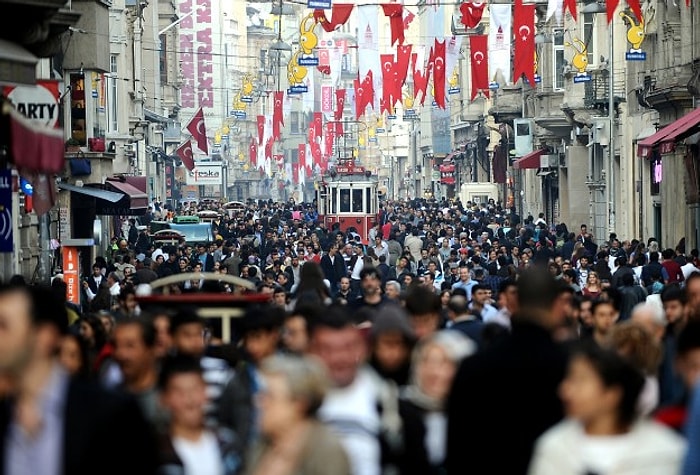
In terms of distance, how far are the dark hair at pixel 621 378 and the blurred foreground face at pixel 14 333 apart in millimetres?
2312

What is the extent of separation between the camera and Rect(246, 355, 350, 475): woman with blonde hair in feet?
21.2

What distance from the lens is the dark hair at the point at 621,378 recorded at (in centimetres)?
720

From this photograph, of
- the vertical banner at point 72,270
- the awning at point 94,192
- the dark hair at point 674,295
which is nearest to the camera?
the dark hair at point 674,295

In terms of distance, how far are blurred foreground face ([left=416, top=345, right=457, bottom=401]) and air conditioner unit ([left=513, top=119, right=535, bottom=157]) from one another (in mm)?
52992

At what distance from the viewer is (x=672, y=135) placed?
31.5m

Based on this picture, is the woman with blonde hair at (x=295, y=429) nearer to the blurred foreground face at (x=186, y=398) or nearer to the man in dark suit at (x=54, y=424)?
the man in dark suit at (x=54, y=424)

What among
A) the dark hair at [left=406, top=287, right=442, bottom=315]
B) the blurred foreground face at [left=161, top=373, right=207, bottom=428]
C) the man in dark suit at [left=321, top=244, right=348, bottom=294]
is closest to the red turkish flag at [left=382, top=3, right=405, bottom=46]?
the man in dark suit at [left=321, top=244, right=348, bottom=294]

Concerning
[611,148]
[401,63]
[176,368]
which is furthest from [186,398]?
[611,148]

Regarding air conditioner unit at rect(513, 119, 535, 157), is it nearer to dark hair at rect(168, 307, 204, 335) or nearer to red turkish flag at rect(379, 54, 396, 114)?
red turkish flag at rect(379, 54, 396, 114)

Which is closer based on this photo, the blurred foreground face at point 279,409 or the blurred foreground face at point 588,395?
the blurred foreground face at point 279,409

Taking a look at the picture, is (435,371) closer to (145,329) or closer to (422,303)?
(145,329)

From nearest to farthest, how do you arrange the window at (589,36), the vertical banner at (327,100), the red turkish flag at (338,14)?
1. the red turkish flag at (338,14)
2. the window at (589,36)
3. the vertical banner at (327,100)

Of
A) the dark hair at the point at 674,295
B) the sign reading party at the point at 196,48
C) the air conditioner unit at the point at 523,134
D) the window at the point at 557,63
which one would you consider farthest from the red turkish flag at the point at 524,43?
the sign reading party at the point at 196,48

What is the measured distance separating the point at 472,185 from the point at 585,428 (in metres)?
70.8
